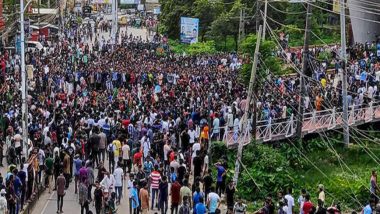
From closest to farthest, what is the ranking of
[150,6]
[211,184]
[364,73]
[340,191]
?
1. [211,184]
2. [340,191]
3. [364,73]
4. [150,6]

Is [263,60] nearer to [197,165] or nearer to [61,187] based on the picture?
[197,165]

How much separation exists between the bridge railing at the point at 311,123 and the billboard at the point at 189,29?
32161 mm

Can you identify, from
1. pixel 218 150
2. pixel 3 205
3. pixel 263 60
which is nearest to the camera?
pixel 3 205

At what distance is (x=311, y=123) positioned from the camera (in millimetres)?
30938

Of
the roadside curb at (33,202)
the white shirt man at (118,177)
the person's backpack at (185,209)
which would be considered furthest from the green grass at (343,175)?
the roadside curb at (33,202)

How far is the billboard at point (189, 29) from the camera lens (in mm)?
64656

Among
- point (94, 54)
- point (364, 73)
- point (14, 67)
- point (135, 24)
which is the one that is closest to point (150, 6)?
point (135, 24)

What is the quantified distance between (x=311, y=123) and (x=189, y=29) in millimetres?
35534

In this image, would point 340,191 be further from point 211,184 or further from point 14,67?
point 14,67

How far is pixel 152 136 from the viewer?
87.0 ft

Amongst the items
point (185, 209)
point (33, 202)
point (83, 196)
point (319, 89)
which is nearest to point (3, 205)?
point (83, 196)

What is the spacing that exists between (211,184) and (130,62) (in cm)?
2379

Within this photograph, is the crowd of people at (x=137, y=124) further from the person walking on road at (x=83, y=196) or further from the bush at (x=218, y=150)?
the bush at (x=218, y=150)

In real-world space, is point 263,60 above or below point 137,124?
above
